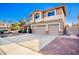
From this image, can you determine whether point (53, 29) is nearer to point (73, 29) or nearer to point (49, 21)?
point (49, 21)

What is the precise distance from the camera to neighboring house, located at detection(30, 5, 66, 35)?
3512 millimetres

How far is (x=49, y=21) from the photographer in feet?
11.8

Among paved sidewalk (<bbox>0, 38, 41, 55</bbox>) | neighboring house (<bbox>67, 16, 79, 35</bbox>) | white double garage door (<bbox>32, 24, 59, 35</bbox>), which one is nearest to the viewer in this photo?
paved sidewalk (<bbox>0, 38, 41, 55</bbox>)

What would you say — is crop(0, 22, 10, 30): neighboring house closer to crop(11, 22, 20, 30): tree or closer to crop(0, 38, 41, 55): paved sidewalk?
crop(11, 22, 20, 30): tree

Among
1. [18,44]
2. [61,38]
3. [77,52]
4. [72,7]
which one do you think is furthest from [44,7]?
[77,52]

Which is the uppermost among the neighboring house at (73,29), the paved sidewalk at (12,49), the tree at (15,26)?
the tree at (15,26)

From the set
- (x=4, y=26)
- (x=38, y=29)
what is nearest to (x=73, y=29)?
(x=38, y=29)

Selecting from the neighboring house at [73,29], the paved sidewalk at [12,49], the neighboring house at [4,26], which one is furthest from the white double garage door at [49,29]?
the neighboring house at [4,26]

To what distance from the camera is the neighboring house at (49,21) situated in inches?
138

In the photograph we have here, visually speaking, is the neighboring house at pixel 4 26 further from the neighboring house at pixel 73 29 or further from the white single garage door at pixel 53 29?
the neighboring house at pixel 73 29

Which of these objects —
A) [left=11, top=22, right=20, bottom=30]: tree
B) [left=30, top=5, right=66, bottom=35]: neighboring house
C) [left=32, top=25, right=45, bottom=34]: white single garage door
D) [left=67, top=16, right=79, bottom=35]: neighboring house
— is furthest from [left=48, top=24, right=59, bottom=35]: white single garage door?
[left=11, top=22, right=20, bottom=30]: tree

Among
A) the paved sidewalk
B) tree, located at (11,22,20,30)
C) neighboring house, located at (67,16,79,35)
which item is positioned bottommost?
the paved sidewalk

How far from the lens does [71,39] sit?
3.47 m
